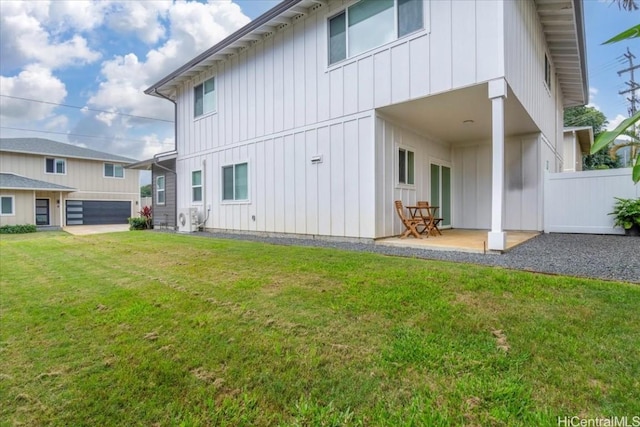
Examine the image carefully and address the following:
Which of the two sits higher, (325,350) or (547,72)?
(547,72)

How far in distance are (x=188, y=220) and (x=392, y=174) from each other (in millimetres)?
6827

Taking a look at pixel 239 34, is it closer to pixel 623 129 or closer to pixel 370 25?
pixel 370 25

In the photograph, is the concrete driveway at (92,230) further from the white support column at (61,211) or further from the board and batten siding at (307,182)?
the board and batten siding at (307,182)

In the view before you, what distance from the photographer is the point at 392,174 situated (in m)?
6.95

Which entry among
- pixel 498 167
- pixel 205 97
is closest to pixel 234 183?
pixel 205 97

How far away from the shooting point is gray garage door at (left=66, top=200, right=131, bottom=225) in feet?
67.7

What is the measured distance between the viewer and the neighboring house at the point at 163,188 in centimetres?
1198

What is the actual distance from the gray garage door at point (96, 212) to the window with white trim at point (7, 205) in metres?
2.98

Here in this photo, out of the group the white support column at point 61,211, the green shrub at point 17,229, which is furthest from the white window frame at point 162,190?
the white support column at point 61,211

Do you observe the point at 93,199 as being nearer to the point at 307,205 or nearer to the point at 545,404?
the point at 307,205

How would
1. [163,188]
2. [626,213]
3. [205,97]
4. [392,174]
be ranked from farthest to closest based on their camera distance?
[163,188], [205,97], [626,213], [392,174]

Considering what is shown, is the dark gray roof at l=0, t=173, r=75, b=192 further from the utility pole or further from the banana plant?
the utility pole

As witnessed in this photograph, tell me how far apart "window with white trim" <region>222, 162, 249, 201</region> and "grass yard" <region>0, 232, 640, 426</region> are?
544 centimetres

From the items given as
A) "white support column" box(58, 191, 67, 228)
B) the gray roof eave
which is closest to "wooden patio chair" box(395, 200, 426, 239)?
the gray roof eave
